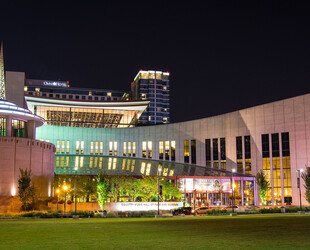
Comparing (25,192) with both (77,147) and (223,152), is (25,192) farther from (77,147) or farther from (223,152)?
(223,152)

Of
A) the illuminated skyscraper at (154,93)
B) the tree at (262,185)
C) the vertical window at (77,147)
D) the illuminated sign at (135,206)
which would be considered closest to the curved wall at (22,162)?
the illuminated sign at (135,206)

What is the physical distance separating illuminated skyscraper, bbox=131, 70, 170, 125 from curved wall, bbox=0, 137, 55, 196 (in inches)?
5199

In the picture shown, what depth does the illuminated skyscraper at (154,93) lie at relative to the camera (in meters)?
191

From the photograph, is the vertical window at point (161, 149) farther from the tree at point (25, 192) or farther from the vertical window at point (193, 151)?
the tree at point (25, 192)

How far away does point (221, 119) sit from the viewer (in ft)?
282

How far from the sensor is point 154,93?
19300 cm

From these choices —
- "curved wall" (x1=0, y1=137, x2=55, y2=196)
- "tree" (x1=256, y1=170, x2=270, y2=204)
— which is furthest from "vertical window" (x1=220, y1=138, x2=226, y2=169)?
"curved wall" (x1=0, y1=137, x2=55, y2=196)

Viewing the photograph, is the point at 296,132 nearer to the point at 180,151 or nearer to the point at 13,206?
the point at 180,151

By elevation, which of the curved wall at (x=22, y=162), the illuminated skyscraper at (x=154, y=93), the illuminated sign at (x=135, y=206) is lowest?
the illuminated sign at (x=135, y=206)

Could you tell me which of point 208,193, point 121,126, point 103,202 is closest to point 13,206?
point 103,202

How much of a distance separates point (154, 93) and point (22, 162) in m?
141

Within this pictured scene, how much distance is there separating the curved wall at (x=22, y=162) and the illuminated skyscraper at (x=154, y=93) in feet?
433

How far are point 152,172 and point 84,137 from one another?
20261 mm

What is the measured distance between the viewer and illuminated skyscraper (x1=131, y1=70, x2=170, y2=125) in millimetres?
191375
